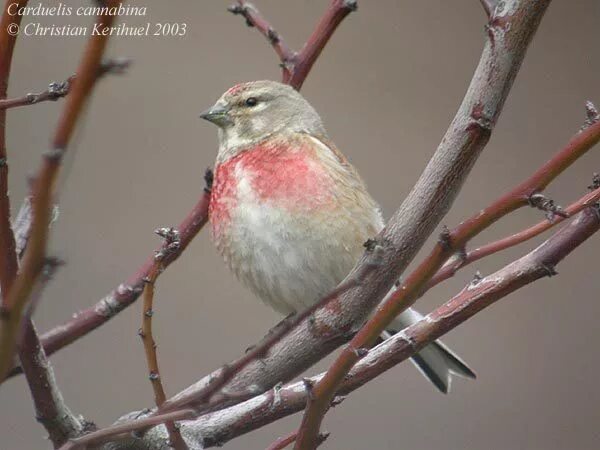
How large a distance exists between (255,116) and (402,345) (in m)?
1.58

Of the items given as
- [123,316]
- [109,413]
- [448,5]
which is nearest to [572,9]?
[448,5]

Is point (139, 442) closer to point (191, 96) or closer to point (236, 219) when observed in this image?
point (236, 219)

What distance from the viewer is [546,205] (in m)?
1.01

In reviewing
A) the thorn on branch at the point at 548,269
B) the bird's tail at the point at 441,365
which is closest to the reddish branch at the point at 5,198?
the thorn on branch at the point at 548,269

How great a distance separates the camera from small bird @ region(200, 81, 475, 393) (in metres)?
2.53

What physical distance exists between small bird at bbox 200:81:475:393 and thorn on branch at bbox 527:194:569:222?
1424 mm

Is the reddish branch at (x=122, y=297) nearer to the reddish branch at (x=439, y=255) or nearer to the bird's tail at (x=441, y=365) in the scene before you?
the reddish branch at (x=439, y=255)

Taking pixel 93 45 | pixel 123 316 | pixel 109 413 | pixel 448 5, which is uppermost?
pixel 448 5

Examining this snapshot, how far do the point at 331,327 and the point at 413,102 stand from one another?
3.17m

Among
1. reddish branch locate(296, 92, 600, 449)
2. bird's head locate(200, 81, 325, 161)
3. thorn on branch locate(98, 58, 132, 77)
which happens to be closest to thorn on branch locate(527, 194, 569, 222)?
reddish branch locate(296, 92, 600, 449)

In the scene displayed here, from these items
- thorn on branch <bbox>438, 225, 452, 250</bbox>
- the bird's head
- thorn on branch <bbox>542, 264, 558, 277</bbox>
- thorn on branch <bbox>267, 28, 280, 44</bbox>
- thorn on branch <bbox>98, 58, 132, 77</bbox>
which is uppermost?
the bird's head

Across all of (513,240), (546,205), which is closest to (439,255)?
(546,205)

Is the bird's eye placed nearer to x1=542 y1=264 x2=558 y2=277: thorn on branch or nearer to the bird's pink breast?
the bird's pink breast

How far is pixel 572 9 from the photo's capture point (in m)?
4.61
